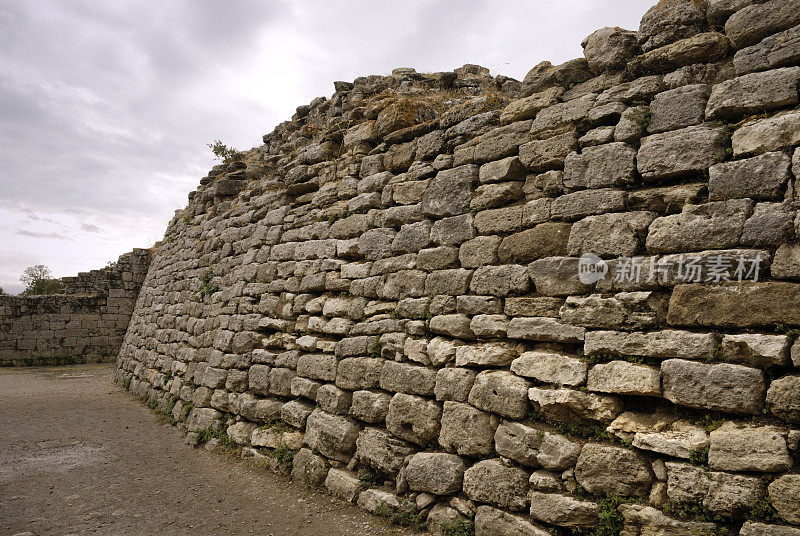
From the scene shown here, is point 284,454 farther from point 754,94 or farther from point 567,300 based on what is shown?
point 754,94

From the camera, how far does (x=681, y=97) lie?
3605mm

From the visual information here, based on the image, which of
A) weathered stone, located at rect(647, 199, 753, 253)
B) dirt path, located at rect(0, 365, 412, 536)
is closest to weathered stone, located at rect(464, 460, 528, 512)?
dirt path, located at rect(0, 365, 412, 536)

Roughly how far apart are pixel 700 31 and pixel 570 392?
9.67 ft

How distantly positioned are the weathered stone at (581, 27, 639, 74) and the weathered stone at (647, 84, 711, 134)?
60 cm

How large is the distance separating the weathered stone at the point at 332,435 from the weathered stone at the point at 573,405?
7.22 ft

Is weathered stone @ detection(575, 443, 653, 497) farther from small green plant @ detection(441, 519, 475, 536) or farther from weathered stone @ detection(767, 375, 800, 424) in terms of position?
small green plant @ detection(441, 519, 475, 536)

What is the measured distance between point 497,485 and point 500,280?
5.46 ft

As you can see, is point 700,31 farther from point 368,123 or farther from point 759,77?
point 368,123

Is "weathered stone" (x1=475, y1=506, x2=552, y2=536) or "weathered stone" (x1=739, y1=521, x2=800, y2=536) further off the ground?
"weathered stone" (x1=739, y1=521, x2=800, y2=536)

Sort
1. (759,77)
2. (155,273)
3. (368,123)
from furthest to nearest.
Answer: (155,273)
(368,123)
(759,77)

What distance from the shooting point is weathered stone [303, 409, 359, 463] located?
5.12 meters

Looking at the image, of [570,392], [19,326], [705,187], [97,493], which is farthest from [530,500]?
[19,326]

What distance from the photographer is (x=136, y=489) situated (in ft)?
18.0

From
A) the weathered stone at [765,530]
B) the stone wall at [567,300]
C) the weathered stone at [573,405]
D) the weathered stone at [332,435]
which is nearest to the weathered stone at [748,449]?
the stone wall at [567,300]
